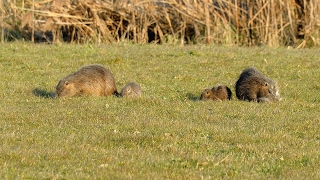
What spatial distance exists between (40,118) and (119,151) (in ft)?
7.36

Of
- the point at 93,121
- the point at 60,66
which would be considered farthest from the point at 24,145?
the point at 60,66

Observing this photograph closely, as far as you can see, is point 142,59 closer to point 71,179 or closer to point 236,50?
point 236,50

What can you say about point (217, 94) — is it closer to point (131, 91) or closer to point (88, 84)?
point (131, 91)

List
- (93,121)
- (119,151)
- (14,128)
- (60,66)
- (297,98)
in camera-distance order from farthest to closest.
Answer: (60,66) < (297,98) < (93,121) < (14,128) < (119,151)

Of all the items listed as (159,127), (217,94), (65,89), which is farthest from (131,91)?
(159,127)

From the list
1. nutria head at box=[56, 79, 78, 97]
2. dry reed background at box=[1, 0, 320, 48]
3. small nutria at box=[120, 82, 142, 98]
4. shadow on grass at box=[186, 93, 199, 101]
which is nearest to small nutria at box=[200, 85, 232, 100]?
shadow on grass at box=[186, 93, 199, 101]

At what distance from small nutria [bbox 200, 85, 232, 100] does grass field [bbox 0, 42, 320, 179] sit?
8.2 inches

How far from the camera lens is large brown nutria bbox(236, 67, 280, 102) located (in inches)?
458

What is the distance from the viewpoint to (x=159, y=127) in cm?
915

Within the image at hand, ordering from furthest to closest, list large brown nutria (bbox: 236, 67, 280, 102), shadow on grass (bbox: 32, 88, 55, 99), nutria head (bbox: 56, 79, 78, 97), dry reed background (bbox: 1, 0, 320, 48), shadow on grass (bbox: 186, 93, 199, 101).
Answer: dry reed background (bbox: 1, 0, 320, 48)
shadow on grass (bbox: 186, 93, 199, 101)
shadow on grass (bbox: 32, 88, 55, 99)
nutria head (bbox: 56, 79, 78, 97)
large brown nutria (bbox: 236, 67, 280, 102)

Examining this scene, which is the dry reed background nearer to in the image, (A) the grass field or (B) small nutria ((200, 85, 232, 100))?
(A) the grass field

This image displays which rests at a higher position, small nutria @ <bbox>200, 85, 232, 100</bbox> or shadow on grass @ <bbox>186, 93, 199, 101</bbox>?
small nutria @ <bbox>200, 85, 232, 100</bbox>

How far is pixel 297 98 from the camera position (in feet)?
40.9

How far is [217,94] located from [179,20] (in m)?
9.59
